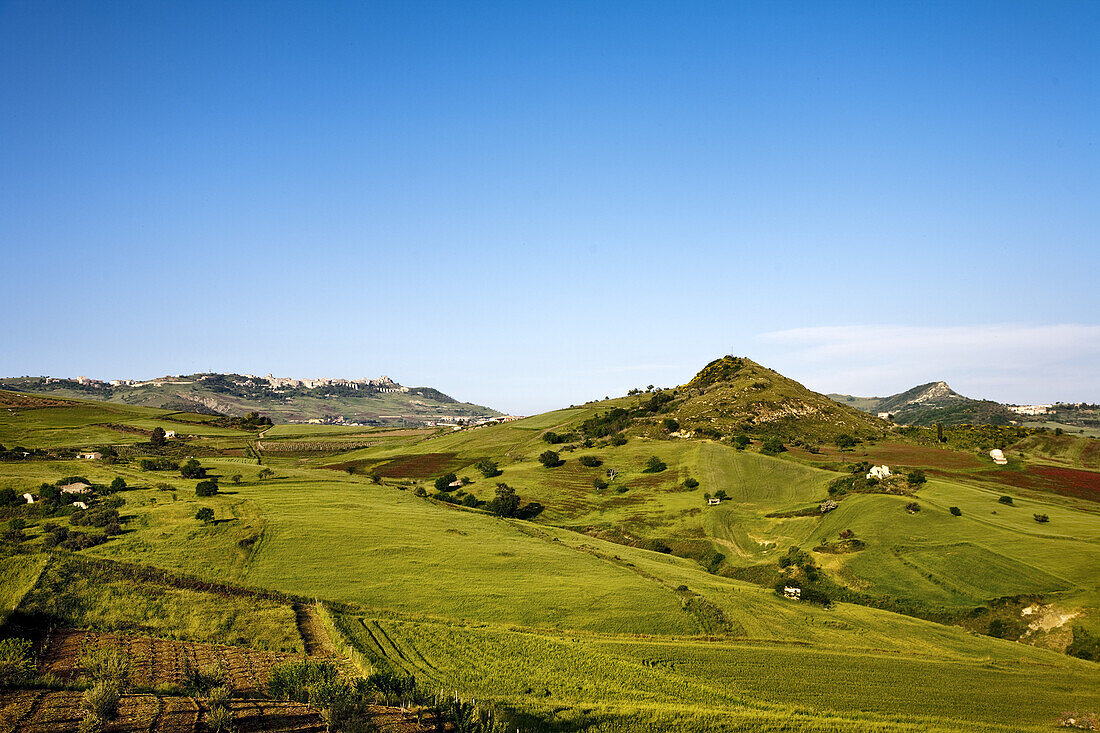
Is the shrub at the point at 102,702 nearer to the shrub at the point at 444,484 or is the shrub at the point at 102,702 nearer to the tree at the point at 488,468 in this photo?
the shrub at the point at 444,484

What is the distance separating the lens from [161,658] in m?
37.5

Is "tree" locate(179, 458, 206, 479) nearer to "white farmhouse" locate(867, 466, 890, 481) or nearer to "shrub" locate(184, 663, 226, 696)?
"shrub" locate(184, 663, 226, 696)

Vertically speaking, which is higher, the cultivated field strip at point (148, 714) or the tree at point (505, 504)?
the cultivated field strip at point (148, 714)

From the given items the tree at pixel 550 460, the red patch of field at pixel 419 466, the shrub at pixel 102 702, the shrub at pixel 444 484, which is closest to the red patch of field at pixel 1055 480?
the tree at pixel 550 460

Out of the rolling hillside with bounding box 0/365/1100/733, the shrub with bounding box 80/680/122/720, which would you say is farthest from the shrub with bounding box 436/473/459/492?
the shrub with bounding box 80/680/122/720

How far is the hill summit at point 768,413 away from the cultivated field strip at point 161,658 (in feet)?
395

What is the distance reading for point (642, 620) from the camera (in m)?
50.9

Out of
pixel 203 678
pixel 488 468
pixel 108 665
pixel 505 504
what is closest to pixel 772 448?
pixel 505 504

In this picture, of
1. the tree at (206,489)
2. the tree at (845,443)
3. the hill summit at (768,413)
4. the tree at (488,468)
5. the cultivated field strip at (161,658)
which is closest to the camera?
the cultivated field strip at (161,658)

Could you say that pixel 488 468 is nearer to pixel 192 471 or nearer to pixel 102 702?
pixel 192 471

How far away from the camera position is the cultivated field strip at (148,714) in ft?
85.7

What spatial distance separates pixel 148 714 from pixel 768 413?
506ft

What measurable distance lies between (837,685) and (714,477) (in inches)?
2709

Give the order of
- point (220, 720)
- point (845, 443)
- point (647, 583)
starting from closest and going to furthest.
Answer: point (220, 720) → point (647, 583) → point (845, 443)
